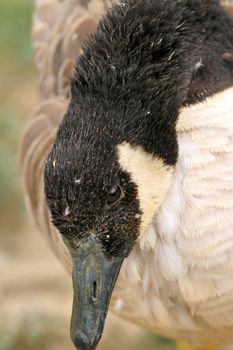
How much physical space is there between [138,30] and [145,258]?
1.96ft

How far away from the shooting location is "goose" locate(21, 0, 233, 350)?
259 centimetres

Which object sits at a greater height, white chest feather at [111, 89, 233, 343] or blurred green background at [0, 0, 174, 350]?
white chest feather at [111, 89, 233, 343]

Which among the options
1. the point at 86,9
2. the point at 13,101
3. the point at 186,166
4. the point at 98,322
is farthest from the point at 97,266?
the point at 13,101

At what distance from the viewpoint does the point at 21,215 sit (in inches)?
193

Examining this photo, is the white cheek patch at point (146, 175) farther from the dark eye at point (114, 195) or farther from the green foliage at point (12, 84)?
the green foliage at point (12, 84)

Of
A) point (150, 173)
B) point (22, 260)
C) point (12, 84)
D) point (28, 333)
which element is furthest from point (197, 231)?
point (12, 84)

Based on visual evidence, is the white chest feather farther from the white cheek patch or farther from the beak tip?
the beak tip

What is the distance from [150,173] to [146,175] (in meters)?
0.02

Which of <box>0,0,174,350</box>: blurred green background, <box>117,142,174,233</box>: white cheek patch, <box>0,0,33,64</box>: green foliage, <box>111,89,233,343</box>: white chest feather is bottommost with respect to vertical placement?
<box>0,0,174,350</box>: blurred green background

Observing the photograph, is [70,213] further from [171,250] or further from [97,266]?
[171,250]

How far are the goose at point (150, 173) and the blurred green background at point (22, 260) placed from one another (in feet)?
3.46

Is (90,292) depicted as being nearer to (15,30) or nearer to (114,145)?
(114,145)

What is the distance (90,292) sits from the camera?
8.72 feet

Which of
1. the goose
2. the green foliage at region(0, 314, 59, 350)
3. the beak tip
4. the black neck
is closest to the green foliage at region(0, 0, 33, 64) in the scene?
the green foliage at region(0, 314, 59, 350)
